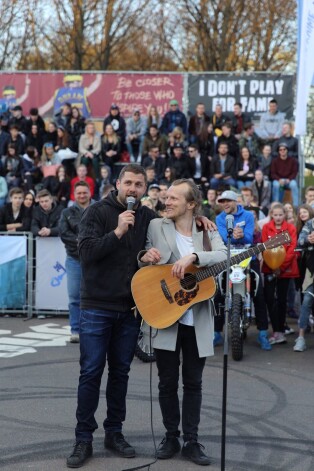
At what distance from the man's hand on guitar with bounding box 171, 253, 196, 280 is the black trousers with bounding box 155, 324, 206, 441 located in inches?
16.5

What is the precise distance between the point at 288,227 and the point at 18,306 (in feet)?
16.0

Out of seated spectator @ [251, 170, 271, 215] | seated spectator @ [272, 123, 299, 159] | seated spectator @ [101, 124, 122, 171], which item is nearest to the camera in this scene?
seated spectator @ [251, 170, 271, 215]

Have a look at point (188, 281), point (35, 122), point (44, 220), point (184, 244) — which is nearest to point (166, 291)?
point (188, 281)

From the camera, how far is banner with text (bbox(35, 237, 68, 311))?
13147mm

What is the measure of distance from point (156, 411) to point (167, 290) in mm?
1812

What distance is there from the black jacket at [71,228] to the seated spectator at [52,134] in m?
9.97

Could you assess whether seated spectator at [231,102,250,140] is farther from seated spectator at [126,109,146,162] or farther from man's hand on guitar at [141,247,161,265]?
man's hand on guitar at [141,247,161,265]

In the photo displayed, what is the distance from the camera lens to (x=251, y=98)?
841 inches

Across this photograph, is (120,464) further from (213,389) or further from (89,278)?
(213,389)

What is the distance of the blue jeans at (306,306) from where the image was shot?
10.5 meters

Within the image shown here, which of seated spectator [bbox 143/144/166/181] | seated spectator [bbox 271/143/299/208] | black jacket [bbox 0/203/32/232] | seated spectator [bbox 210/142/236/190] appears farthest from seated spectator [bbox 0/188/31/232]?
seated spectator [bbox 271/143/299/208]

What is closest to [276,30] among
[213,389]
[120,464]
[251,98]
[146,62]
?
[146,62]

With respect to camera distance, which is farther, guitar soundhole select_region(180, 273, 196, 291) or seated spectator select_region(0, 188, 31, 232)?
seated spectator select_region(0, 188, 31, 232)

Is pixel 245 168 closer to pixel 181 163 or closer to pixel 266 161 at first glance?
pixel 266 161
